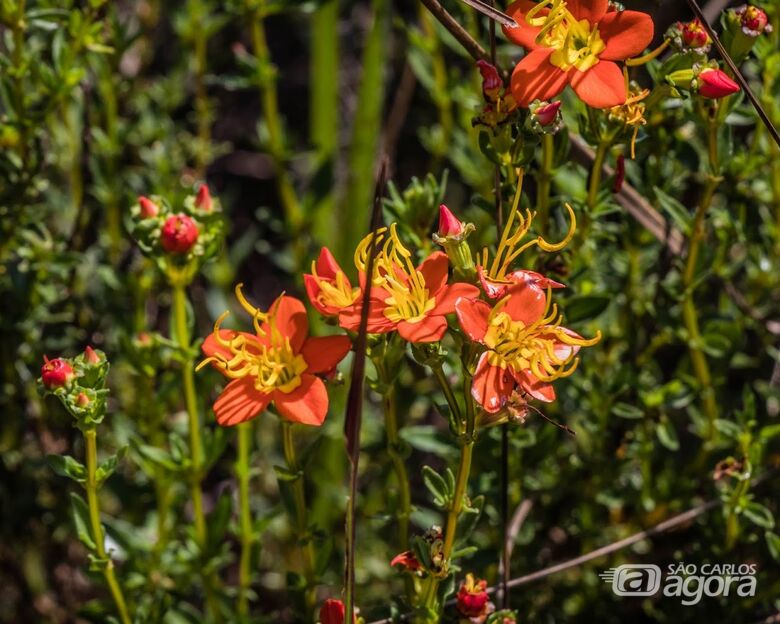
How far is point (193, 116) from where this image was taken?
9.55ft

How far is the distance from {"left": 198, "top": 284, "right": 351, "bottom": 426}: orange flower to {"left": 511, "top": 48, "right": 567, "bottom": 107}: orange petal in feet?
1.51

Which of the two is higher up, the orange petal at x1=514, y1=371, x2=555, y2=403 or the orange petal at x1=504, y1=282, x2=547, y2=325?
the orange petal at x1=504, y1=282, x2=547, y2=325

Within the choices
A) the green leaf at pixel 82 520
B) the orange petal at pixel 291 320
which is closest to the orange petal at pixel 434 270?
the orange petal at pixel 291 320

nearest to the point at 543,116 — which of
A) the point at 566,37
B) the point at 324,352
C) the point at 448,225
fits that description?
the point at 566,37

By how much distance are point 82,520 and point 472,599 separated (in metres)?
0.71

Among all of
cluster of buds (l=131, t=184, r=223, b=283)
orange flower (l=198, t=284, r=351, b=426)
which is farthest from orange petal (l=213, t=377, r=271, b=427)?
cluster of buds (l=131, t=184, r=223, b=283)

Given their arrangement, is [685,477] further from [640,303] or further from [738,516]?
[640,303]

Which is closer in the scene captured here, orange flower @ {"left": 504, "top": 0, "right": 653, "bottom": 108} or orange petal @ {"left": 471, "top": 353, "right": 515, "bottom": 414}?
orange petal @ {"left": 471, "top": 353, "right": 515, "bottom": 414}

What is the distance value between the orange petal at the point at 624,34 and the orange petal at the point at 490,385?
20.7 inches

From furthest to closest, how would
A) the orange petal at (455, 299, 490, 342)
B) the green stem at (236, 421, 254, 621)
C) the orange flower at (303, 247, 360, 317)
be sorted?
the green stem at (236, 421, 254, 621), the orange flower at (303, 247, 360, 317), the orange petal at (455, 299, 490, 342)

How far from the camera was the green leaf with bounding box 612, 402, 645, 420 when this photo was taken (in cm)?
206

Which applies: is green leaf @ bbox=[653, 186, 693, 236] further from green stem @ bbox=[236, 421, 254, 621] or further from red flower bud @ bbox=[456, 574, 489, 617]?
green stem @ bbox=[236, 421, 254, 621]

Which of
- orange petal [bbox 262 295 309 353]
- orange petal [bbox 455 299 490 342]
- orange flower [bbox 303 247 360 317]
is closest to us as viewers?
orange petal [bbox 455 299 490 342]

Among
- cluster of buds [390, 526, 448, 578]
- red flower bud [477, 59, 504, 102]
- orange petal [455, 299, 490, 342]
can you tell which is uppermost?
red flower bud [477, 59, 504, 102]
